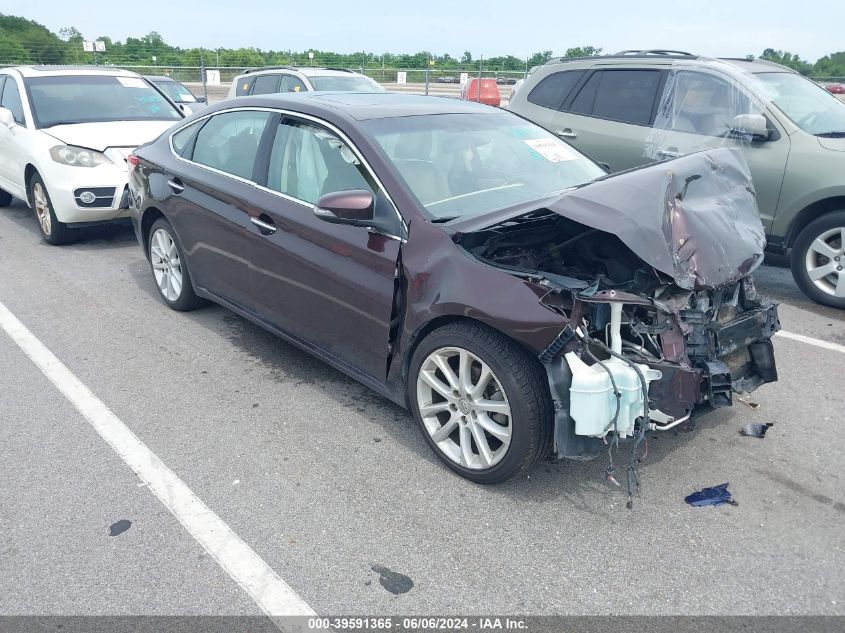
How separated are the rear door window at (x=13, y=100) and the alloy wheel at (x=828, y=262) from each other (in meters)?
8.18

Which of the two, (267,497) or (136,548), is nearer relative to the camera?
(136,548)

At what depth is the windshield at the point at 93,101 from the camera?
783cm

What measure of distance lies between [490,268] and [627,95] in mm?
4645

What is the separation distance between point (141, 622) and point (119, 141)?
625cm

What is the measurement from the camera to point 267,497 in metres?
3.18

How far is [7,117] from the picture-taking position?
25.8 ft

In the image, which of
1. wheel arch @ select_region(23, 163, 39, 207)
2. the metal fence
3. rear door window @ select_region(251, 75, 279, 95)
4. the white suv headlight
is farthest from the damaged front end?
the metal fence

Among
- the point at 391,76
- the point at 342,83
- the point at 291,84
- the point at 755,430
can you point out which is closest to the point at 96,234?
the point at 291,84

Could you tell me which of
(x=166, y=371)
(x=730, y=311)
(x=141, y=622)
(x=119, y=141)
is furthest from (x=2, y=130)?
(x=730, y=311)

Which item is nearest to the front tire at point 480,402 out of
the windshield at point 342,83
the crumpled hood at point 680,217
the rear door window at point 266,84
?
the crumpled hood at point 680,217

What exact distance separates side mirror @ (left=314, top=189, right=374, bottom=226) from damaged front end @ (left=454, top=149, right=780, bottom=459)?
0.48 meters

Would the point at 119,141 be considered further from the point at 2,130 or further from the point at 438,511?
the point at 438,511

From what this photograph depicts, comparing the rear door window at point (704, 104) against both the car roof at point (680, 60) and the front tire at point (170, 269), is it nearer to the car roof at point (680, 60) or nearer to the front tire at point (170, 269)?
the car roof at point (680, 60)

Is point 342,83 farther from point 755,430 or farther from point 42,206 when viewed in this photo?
point 755,430
